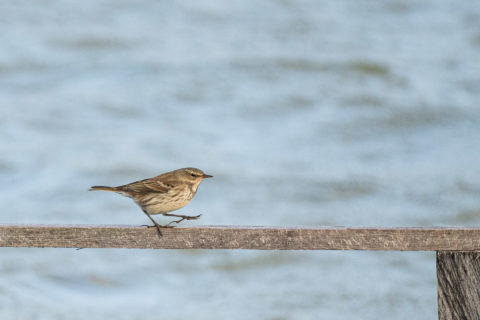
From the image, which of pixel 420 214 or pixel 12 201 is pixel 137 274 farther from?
pixel 420 214

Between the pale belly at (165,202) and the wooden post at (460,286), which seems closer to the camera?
the wooden post at (460,286)

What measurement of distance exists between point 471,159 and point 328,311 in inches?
175

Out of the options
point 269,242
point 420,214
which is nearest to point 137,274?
point 420,214

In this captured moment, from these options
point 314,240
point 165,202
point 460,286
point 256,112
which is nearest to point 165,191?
point 165,202

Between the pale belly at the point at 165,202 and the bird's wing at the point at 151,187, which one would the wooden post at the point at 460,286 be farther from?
the bird's wing at the point at 151,187

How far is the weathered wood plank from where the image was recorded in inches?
134

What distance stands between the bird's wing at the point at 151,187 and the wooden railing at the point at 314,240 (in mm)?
1287

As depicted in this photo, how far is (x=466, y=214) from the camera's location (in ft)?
41.6

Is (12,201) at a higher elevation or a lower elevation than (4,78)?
lower

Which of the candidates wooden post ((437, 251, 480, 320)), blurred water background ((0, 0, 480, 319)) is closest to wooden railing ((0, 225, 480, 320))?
wooden post ((437, 251, 480, 320))

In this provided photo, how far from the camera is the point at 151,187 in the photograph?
4.98m

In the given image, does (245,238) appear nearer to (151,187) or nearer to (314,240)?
(314,240)

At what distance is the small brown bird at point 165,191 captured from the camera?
486 centimetres

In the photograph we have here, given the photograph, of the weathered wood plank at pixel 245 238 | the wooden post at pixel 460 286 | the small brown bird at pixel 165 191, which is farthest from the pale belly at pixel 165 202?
the wooden post at pixel 460 286
